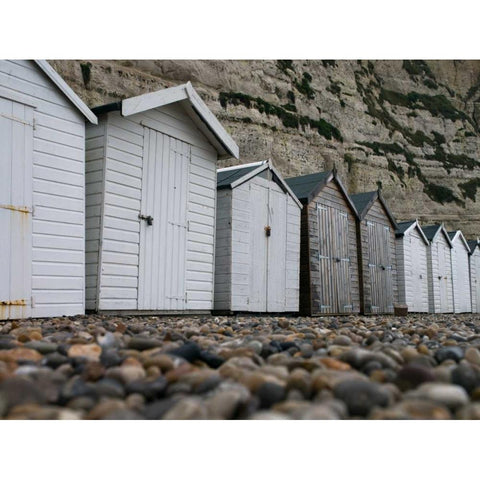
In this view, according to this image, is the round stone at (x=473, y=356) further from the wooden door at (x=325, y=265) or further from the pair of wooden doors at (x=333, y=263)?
the wooden door at (x=325, y=265)

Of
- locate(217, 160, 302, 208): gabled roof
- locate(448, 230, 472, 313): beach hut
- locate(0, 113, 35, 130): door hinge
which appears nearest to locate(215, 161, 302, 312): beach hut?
locate(217, 160, 302, 208): gabled roof

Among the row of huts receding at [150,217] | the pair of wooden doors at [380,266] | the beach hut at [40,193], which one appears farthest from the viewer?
A: the pair of wooden doors at [380,266]

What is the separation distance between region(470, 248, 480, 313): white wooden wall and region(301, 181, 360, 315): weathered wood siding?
1383 cm

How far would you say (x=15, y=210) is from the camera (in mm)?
6910

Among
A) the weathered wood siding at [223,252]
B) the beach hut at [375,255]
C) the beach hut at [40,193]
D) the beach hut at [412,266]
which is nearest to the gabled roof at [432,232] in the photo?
the beach hut at [412,266]

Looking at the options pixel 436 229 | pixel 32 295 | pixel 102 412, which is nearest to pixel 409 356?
pixel 102 412

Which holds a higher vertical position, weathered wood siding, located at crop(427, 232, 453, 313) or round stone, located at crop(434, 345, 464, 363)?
weathered wood siding, located at crop(427, 232, 453, 313)

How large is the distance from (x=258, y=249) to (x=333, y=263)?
327 cm

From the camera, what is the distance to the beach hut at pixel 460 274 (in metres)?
23.8

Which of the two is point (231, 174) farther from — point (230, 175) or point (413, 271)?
point (413, 271)

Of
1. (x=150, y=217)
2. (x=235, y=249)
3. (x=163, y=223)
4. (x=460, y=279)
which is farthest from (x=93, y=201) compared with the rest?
(x=460, y=279)

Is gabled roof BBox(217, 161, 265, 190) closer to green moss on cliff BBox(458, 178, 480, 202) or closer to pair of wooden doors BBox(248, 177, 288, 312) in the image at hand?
pair of wooden doors BBox(248, 177, 288, 312)

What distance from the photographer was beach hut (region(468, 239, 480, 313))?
26292 mm

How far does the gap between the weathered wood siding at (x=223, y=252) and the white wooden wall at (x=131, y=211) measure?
1.32ft
